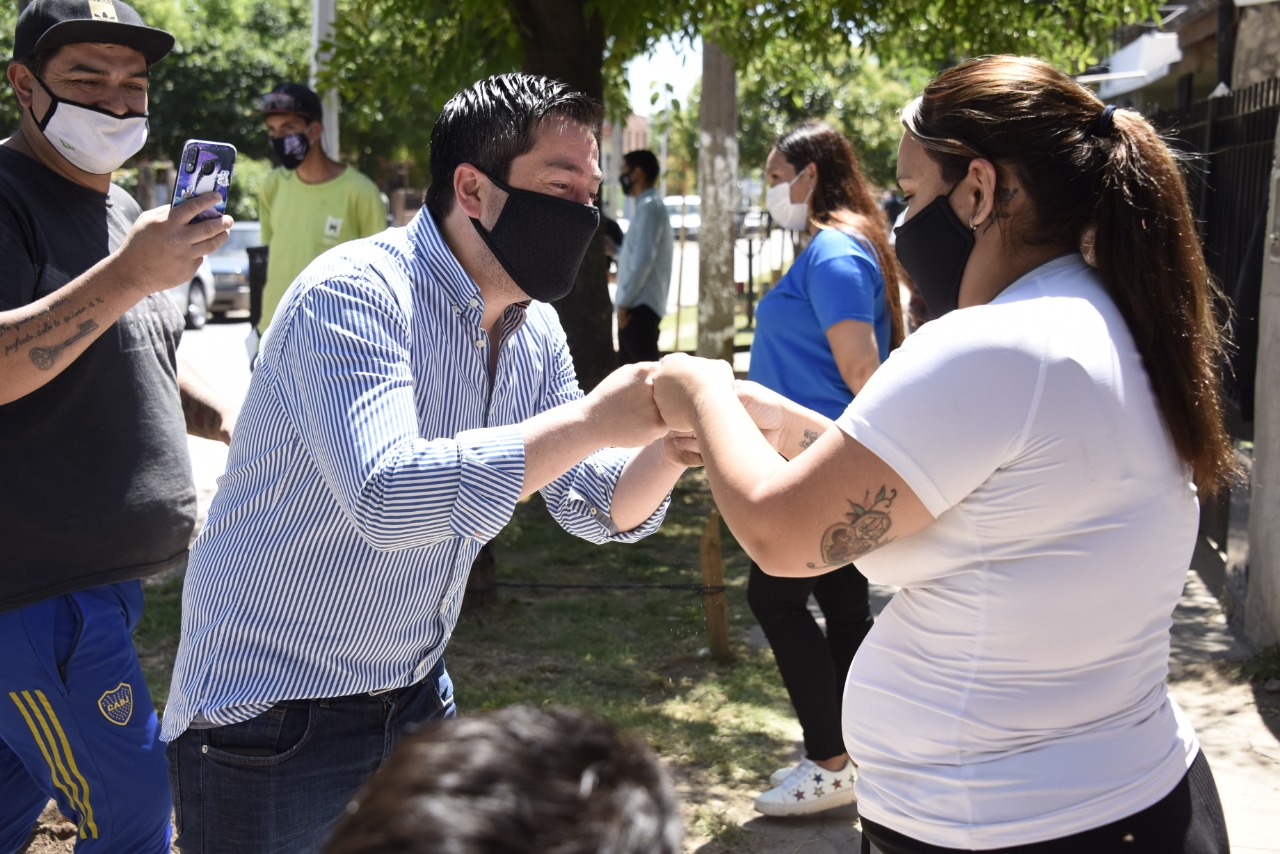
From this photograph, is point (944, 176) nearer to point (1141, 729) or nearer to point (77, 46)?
point (1141, 729)

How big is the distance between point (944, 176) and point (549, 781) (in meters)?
1.29

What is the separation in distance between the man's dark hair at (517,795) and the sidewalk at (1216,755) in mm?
3177

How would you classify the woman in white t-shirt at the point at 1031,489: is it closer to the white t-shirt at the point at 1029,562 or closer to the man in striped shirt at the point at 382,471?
the white t-shirt at the point at 1029,562

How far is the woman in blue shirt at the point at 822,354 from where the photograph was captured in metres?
4.02

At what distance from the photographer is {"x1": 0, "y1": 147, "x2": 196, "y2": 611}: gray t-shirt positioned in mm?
2656

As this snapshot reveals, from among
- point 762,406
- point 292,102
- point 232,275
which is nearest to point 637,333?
point 292,102

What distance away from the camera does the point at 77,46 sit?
9.50 feet

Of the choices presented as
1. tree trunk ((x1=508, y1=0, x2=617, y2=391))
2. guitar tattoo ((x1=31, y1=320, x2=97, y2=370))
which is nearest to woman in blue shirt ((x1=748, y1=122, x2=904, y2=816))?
guitar tattoo ((x1=31, y1=320, x2=97, y2=370))

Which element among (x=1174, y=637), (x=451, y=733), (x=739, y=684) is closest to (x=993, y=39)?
(x=1174, y=637)

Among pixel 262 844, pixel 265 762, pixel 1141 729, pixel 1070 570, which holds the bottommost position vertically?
pixel 262 844

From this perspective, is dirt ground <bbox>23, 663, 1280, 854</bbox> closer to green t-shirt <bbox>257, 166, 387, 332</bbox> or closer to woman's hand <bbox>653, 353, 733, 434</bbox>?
woman's hand <bbox>653, 353, 733, 434</bbox>

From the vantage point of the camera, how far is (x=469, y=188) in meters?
2.26

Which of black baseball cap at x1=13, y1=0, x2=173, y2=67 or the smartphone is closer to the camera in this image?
the smartphone

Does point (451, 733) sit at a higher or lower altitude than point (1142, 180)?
lower
